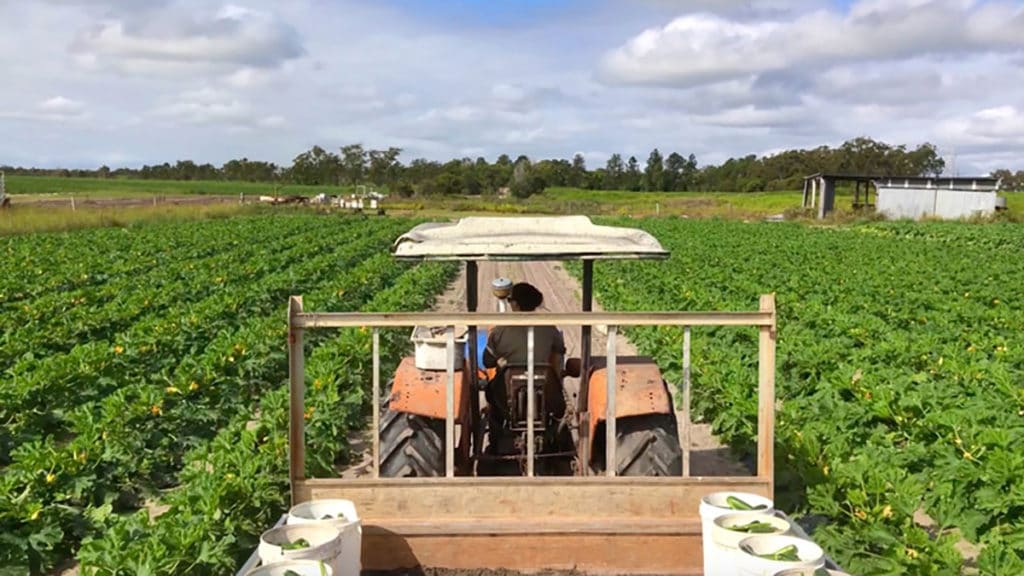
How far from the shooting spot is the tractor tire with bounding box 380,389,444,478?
5188 mm

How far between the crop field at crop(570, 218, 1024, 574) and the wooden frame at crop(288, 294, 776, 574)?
1.05 meters

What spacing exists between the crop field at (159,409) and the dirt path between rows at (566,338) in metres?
0.32

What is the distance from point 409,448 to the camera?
5207 mm

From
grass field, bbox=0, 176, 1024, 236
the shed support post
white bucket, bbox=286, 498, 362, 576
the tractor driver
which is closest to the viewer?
white bucket, bbox=286, 498, 362, 576

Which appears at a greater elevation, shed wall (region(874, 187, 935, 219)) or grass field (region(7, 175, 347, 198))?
grass field (region(7, 175, 347, 198))

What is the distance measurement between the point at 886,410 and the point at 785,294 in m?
9.00

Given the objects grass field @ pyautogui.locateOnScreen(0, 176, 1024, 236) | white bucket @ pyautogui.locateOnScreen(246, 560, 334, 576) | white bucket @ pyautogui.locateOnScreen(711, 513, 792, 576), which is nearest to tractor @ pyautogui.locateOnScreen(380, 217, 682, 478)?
white bucket @ pyautogui.locateOnScreen(711, 513, 792, 576)

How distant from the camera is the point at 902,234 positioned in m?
41.7

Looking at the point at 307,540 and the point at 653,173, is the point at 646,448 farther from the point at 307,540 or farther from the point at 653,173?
the point at 653,173

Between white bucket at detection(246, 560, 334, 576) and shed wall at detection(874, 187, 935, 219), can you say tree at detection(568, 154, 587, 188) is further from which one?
white bucket at detection(246, 560, 334, 576)

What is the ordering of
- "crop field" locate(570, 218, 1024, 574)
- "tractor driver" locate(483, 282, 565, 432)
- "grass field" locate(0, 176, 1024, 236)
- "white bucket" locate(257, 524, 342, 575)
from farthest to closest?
1. "grass field" locate(0, 176, 1024, 236)
2. "tractor driver" locate(483, 282, 565, 432)
3. "crop field" locate(570, 218, 1024, 574)
4. "white bucket" locate(257, 524, 342, 575)

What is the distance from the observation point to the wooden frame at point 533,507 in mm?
4539

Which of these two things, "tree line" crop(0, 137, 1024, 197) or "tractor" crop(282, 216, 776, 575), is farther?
"tree line" crop(0, 137, 1024, 197)

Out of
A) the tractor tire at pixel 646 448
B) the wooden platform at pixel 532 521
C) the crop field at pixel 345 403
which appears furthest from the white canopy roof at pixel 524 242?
the crop field at pixel 345 403
